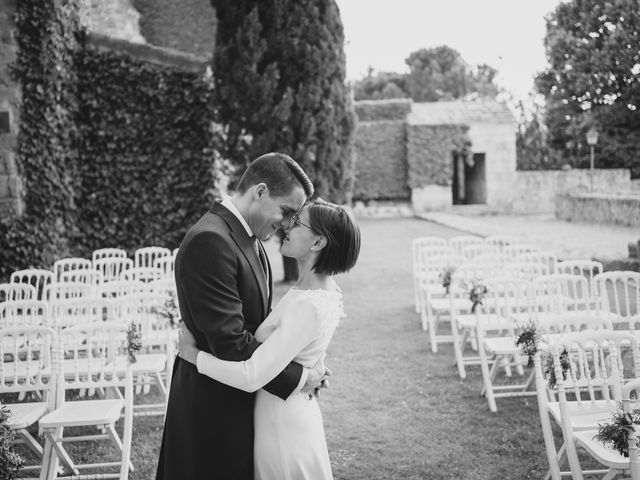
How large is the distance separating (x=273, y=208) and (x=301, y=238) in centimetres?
20

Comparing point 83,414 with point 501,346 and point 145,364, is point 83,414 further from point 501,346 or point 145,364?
point 501,346

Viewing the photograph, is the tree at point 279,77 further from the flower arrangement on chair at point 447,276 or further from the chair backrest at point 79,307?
the chair backrest at point 79,307

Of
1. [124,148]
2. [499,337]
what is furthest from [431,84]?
[499,337]

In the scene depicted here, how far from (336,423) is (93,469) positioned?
1843 mm

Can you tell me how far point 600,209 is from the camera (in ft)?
66.8

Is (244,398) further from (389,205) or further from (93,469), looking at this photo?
(389,205)

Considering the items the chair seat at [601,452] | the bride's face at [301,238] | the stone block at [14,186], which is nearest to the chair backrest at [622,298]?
the chair seat at [601,452]

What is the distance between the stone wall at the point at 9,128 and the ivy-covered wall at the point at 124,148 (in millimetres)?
812

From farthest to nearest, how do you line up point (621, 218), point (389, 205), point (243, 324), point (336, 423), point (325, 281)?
point (389, 205), point (621, 218), point (336, 423), point (325, 281), point (243, 324)

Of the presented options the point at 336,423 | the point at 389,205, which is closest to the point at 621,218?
the point at 389,205

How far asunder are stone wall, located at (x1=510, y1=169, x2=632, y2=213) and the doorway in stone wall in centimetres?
158

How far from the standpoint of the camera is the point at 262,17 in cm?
1086

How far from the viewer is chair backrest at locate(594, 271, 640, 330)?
529 cm

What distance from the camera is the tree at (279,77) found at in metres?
10.7
